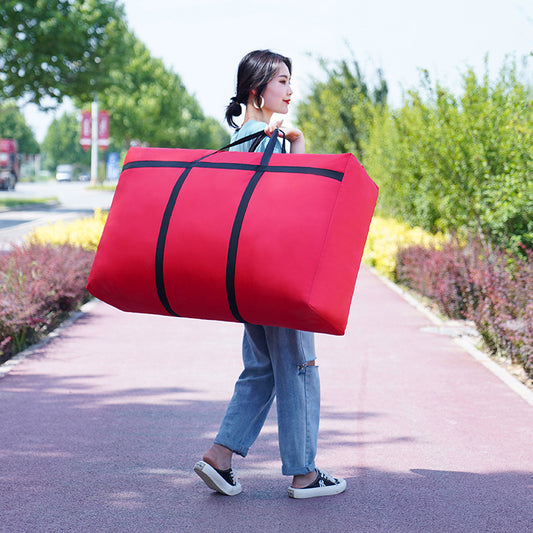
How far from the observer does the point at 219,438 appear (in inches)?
140

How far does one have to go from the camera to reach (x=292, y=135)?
3.27m

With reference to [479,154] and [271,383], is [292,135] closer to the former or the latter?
[271,383]

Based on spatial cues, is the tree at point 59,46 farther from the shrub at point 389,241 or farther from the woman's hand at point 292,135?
the woman's hand at point 292,135

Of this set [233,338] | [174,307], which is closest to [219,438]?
[174,307]

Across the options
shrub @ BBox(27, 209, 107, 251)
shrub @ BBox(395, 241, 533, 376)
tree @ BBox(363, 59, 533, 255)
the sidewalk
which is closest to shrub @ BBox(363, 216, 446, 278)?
tree @ BBox(363, 59, 533, 255)

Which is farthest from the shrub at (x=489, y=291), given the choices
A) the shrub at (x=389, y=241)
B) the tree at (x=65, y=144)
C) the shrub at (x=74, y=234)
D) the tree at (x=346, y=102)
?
the tree at (x=65, y=144)

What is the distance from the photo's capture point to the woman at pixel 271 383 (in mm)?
3373

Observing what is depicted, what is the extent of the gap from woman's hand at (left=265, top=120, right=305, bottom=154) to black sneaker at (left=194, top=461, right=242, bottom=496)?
1.38 metres

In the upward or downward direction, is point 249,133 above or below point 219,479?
above

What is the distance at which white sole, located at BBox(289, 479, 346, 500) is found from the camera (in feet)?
11.5

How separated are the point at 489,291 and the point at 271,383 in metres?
4.25

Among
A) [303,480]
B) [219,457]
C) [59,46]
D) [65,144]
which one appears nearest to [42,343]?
[219,457]

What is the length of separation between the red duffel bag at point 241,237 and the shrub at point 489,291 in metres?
3.53

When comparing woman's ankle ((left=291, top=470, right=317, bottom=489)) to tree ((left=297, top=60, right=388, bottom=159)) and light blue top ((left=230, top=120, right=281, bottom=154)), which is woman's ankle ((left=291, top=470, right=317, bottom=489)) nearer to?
light blue top ((left=230, top=120, right=281, bottom=154))
